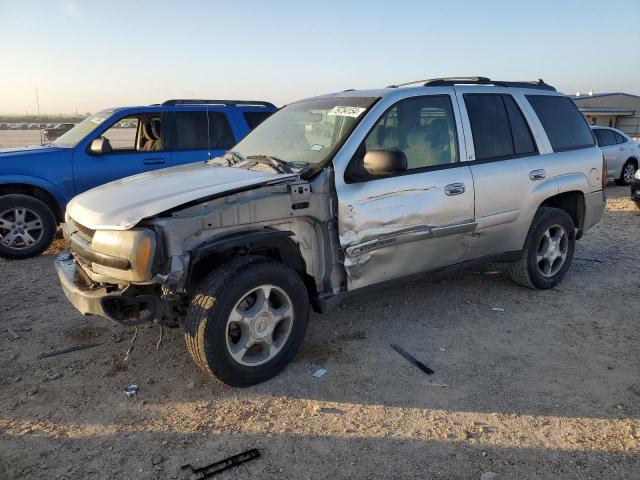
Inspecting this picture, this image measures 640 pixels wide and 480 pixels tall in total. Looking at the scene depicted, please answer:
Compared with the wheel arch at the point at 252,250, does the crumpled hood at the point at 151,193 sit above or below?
above

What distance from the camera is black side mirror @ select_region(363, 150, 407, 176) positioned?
139 inches

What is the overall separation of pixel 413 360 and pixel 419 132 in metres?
1.75

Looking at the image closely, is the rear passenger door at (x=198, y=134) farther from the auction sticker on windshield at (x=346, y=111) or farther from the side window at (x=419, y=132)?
the side window at (x=419, y=132)

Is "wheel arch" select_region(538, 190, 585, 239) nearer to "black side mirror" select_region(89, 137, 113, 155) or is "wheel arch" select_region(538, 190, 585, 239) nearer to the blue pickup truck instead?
the blue pickup truck

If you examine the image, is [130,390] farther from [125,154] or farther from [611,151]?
[611,151]

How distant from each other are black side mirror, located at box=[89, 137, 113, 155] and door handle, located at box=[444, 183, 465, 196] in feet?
15.5

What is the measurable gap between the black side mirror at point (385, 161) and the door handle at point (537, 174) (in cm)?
169

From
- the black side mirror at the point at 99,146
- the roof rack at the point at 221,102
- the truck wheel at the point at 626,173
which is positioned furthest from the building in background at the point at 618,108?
the black side mirror at the point at 99,146

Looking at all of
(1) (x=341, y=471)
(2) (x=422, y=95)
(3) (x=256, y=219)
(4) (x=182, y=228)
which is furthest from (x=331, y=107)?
(1) (x=341, y=471)

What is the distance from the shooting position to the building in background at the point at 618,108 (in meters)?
34.2

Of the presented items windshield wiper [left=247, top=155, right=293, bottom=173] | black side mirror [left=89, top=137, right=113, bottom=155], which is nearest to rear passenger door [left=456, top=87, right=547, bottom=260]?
windshield wiper [left=247, top=155, right=293, bottom=173]

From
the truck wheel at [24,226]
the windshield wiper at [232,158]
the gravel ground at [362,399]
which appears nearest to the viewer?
the gravel ground at [362,399]

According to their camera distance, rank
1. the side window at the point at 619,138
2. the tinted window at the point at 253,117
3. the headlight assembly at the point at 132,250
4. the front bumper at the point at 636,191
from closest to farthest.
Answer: the headlight assembly at the point at 132,250 → the tinted window at the point at 253,117 → the front bumper at the point at 636,191 → the side window at the point at 619,138

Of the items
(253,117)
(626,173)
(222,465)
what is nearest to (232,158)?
(222,465)
